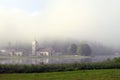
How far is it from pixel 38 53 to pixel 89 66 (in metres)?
121

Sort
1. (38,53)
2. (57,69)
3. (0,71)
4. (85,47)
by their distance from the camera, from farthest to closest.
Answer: (38,53), (85,47), (57,69), (0,71)

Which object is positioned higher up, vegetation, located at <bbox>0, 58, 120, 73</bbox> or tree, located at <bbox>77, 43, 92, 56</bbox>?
tree, located at <bbox>77, 43, 92, 56</bbox>

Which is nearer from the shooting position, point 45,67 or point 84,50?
point 45,67

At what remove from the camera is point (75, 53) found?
16400cm

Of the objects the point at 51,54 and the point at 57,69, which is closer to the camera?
the point at 57,69

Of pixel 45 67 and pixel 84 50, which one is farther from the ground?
pixel 84 50

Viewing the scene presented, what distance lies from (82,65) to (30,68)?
884 centimetres

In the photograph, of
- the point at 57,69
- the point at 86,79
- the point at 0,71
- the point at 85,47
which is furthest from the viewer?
the point at 85,47

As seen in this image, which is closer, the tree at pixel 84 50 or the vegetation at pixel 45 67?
the vegetation at pixel 45 67

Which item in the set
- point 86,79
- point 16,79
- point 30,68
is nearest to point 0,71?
point 30,68

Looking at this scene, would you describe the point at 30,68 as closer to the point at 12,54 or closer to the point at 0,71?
the point at 0,71

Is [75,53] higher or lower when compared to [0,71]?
higher

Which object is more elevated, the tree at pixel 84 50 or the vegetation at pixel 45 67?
the tree at pixel 84 50

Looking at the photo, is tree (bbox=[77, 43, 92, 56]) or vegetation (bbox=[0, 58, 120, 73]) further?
tree (bbox=[77, 43, 92, 56])
